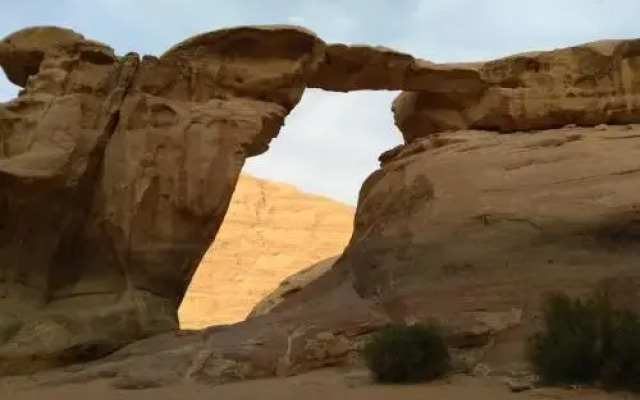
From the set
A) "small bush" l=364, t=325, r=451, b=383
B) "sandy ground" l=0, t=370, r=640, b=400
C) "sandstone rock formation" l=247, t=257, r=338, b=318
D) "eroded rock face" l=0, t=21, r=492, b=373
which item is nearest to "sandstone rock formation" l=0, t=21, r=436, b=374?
"eroded rock face" l=0, t=21, r=492, b=373

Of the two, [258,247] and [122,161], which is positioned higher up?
[258,247]

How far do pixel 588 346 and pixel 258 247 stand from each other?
36343 millimetres

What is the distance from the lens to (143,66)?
500 inches

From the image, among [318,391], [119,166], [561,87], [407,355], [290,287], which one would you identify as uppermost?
[561,87]

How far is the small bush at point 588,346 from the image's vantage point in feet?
22.0

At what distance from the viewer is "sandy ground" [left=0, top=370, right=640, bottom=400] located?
670cm

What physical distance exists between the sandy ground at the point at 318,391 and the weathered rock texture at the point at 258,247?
2931cm

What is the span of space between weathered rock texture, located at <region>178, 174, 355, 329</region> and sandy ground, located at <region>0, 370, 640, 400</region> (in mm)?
29308

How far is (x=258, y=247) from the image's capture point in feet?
141

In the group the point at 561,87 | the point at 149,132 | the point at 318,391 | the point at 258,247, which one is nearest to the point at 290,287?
the point at 149,132

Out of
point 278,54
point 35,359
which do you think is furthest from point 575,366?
point 278,54

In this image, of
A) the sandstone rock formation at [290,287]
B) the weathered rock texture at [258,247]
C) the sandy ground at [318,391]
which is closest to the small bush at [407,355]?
the sandy ground at [318,391]

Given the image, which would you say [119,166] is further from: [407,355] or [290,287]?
[290,287]

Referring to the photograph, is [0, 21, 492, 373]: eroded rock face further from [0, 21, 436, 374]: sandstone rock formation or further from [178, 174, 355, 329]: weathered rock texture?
[178, 174, 355, 329]: weathered rock texture
